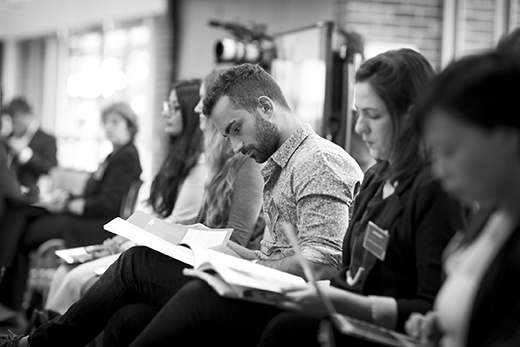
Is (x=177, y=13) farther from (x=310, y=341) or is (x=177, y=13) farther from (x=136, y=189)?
(x=310, y=341)

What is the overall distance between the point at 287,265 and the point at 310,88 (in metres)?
2.90

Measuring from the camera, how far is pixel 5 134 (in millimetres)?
6199

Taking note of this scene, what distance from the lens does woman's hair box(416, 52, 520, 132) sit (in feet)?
3.47

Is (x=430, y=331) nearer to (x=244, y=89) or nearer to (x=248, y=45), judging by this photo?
(x=244, y=89)

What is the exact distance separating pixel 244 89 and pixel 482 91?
117 centimetres

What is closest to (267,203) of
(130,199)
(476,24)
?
(130,199)

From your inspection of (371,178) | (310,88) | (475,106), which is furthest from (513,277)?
(310,88)

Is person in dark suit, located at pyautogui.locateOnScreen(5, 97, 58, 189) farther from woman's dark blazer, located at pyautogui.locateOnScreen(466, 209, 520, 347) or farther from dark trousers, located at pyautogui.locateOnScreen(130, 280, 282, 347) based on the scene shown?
woman's dark blazer, located at pyautogui.locateOnScreen(466, 209, 520, 347)

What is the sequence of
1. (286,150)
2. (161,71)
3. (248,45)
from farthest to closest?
(161,71), (248,45), (286,150)

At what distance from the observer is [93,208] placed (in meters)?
4.24

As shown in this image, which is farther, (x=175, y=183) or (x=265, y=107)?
(x=175, y=183)

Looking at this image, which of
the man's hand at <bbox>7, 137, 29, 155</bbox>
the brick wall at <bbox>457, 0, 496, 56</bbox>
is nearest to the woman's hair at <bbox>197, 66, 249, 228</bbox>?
the brick wall at <bbox>457, 0, 496, 56</bbox>

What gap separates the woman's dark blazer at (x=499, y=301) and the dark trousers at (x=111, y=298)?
1055 mm

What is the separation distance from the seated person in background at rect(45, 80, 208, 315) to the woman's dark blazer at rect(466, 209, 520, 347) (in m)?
1.76
